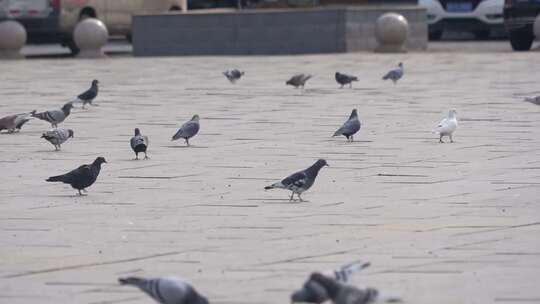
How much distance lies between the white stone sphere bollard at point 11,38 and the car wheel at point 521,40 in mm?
8706

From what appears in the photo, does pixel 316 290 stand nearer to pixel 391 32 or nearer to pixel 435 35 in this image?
pixel 391 32

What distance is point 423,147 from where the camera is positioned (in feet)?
42.1

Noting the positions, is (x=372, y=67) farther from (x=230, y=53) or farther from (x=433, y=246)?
(x=433, y=246)

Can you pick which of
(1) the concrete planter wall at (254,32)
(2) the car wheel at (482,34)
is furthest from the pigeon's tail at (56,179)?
(2) the car wheel at (482,34)

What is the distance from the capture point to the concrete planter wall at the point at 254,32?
90.7 ft

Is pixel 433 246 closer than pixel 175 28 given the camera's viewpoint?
Yes

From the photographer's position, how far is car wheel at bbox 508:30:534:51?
2758 centimetres

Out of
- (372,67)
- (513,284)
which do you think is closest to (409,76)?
(372,67)

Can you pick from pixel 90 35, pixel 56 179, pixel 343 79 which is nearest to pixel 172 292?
pixel 56 179

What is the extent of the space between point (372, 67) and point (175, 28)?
5.39 m

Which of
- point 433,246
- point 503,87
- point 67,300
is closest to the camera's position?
point 67,300

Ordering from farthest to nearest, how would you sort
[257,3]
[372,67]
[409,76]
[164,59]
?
Result: [257,3] < [164,59] < [372,67] < [409,76]

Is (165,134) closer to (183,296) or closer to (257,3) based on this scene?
(183,296)

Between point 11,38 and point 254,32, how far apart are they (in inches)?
171
